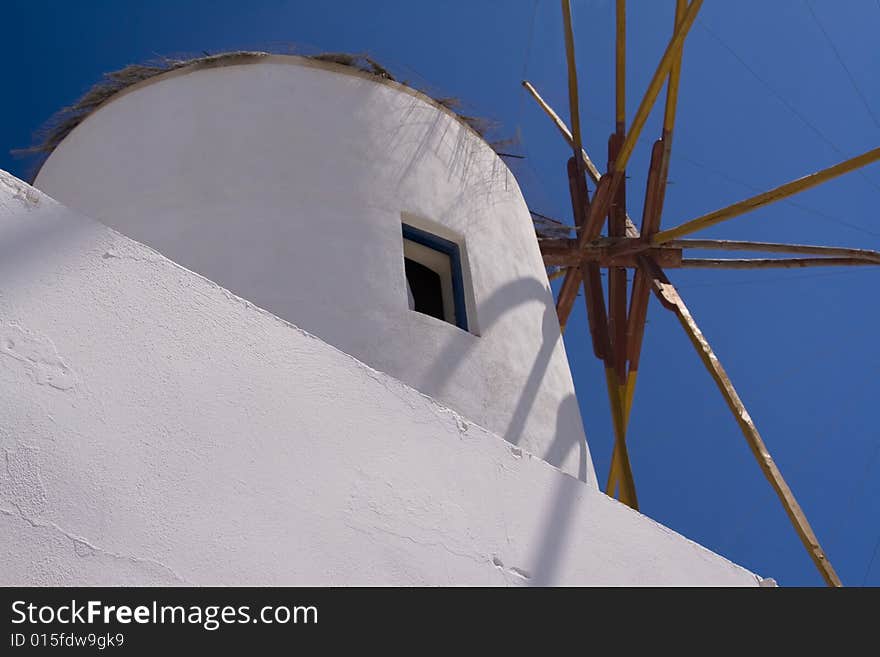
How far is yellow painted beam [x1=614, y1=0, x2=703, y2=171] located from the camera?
31.7 ft

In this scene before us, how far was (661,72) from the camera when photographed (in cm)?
973

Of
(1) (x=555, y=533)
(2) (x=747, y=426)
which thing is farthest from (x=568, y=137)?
(1) (x=555, y=533)

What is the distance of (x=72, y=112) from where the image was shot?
8.06m

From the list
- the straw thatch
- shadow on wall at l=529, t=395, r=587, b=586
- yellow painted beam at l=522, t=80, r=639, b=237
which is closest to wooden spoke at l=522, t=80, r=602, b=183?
yellow painted beam at l=522, t=80, r=639, b=237

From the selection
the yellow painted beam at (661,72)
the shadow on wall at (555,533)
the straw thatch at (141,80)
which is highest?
the yellow painted beam at (661,72)

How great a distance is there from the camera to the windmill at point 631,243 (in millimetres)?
9656

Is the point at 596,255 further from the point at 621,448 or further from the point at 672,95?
the point at 621,448

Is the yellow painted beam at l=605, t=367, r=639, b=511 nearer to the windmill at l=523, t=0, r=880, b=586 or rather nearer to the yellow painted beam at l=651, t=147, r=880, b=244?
the windmill at l=523, t=0, r=880, b=586

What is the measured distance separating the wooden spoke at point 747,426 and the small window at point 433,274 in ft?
10.5

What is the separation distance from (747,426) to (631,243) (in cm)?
227

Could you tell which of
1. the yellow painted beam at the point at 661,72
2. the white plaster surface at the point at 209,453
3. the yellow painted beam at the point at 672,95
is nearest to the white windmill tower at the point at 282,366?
the white plaster surface at the point at 209,453

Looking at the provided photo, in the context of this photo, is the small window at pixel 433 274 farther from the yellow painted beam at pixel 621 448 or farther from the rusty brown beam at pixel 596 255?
the rusty brown beam at pixel 596 255
